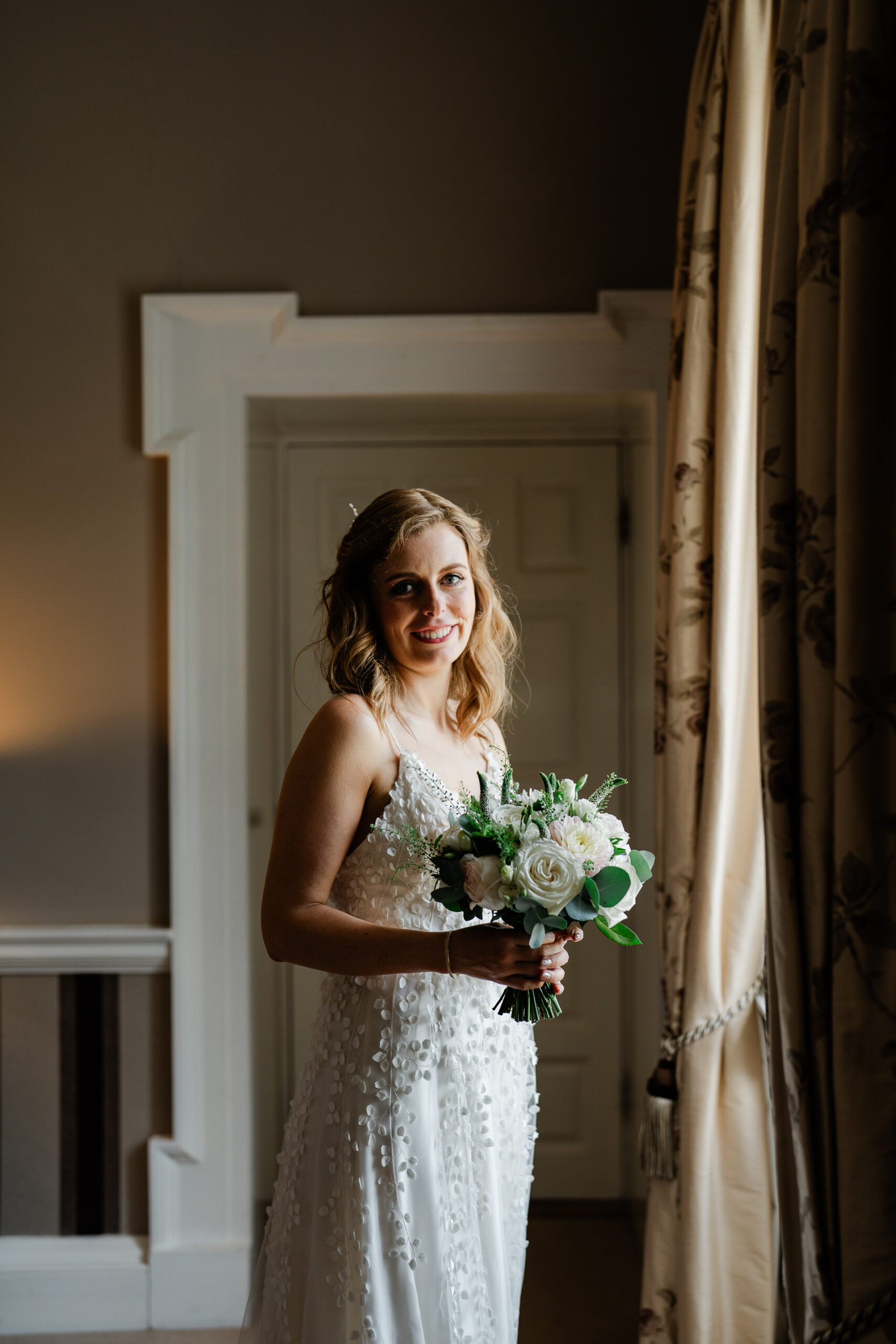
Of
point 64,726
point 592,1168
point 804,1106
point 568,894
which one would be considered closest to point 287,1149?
point 568,894

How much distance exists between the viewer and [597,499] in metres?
2.96

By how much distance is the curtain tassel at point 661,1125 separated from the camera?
6.35 ft

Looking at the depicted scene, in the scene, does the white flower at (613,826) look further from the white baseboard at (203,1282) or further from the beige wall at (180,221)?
the white baseboard at (203,1282)

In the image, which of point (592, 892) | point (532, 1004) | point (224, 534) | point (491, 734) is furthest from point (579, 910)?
point (224, 534)

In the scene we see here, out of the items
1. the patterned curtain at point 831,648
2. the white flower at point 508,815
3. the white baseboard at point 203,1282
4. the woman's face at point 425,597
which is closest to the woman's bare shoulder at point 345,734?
the woman's face at point 425,597

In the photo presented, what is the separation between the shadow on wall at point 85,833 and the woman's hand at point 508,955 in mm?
1456

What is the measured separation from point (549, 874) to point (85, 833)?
1.71 metres

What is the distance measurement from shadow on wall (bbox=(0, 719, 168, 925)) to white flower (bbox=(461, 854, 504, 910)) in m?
1.50

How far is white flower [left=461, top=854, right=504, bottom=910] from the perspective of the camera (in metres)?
1.25

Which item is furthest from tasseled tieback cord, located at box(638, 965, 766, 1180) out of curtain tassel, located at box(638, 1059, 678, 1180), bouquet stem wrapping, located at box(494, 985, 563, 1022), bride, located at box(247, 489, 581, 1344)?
bouquet stem wrapping, located at box(494, 985, 563, 1022)

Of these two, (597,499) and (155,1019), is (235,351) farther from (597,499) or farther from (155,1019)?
(155,1019)

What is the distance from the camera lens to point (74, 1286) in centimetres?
248

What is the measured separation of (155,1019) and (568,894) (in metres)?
1.72

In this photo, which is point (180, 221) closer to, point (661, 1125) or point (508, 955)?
point (508, 955)
